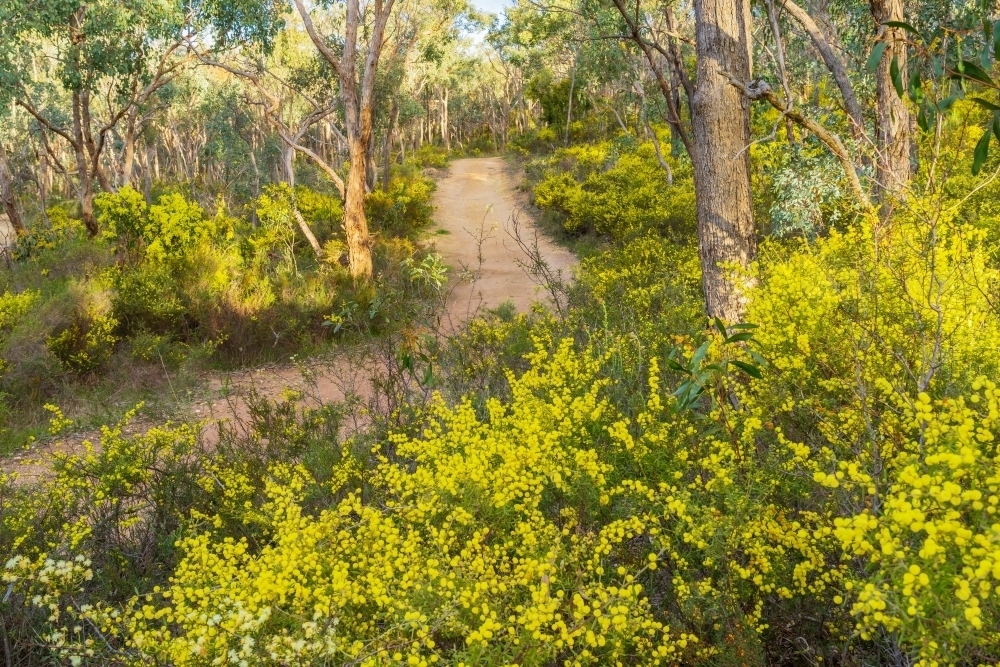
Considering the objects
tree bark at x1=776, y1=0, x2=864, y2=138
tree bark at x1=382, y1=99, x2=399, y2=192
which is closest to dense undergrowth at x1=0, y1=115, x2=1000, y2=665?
tree bark at x1=776, y1=0, x2=864, y2=138

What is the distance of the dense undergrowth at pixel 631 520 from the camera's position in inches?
72.3

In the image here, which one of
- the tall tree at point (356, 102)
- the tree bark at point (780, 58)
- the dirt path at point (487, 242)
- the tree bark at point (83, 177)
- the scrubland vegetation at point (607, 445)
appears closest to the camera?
the scrubland vegetation at point (607, 445)

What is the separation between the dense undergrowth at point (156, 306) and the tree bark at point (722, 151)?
284cm

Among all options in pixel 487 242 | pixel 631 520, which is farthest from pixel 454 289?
pixel 631 520

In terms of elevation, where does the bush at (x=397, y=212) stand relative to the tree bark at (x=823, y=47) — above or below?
below

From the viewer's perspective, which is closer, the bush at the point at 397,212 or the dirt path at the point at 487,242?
the dirt path at the point at 487,242

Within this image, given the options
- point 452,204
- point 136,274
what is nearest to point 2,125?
point 452,204

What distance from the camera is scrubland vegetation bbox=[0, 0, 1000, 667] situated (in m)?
2.04

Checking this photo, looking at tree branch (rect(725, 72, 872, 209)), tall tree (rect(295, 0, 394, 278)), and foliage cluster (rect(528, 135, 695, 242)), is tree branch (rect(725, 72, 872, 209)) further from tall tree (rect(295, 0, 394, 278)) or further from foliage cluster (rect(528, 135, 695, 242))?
tall tree (rect(295, 0, 394, 278))

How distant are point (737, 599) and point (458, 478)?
1.20 m

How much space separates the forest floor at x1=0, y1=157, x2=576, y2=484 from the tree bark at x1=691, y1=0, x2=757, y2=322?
2001mm

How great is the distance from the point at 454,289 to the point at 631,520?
9019mm

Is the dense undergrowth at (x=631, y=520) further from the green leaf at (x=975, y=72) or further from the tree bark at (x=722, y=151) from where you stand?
the green leaf at (x=975, y=72)

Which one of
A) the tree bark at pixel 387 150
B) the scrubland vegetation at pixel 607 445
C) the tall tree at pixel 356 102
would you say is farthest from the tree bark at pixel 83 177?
the tree bark at pixel 387 150
